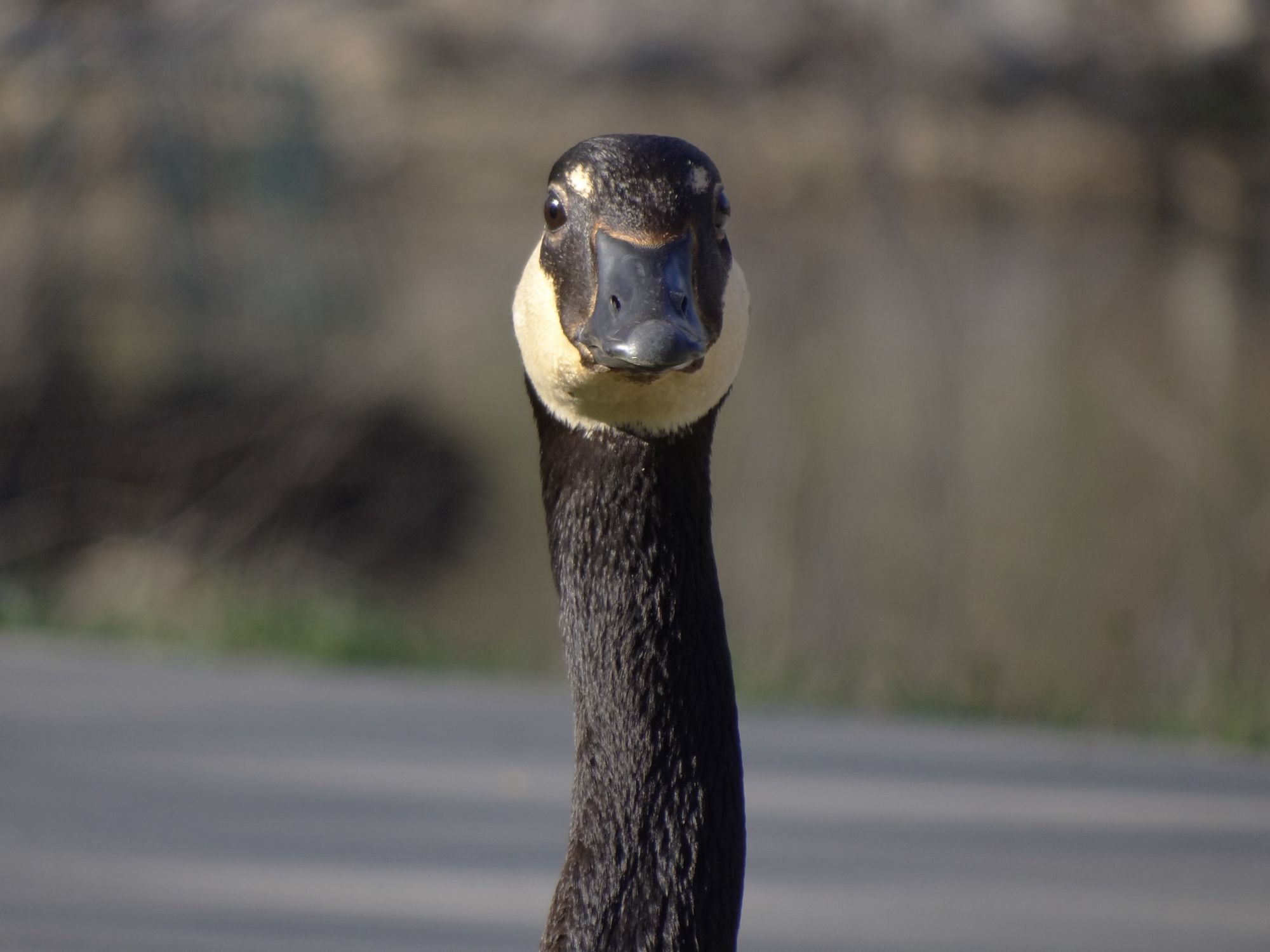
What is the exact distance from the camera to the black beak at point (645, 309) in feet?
4.79

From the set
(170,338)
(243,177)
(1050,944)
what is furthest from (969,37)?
(1050,944)

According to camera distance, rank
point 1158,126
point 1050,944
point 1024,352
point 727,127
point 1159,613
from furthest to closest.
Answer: point 1024,352 < point 727,127 < point 1158,126 < point 1159,613 < point 1050,944

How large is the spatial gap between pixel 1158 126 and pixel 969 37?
838 millimetres

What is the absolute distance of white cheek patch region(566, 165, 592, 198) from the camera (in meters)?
1.68

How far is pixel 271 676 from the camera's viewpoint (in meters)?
4.36

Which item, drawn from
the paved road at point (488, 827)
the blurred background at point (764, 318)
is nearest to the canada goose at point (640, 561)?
the paved road at point (488, 827)

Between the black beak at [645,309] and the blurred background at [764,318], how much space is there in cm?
289

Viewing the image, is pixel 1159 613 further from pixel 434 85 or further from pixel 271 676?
pixel 434 85

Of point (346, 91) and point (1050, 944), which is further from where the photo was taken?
point (346, 91)

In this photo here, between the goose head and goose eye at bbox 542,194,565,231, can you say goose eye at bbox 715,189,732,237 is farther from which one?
goose eye at bbox 542,194,565,231

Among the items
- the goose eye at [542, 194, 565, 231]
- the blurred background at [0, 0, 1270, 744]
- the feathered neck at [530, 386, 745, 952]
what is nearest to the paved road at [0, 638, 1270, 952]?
the blurred background at [0, 0, 1270, 744]

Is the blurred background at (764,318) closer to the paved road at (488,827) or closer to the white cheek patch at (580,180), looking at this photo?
the paved road at (488,827)

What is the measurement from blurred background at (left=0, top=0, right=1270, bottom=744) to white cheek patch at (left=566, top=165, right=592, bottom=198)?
112 inches

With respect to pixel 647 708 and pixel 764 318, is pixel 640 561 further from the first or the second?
pixel 764 318
